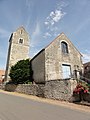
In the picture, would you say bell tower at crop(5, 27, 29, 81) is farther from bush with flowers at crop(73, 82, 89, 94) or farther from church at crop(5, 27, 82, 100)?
bush with flowers at crop(73, 82, 89, 94)

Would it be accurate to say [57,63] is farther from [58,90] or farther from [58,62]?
[58,90]

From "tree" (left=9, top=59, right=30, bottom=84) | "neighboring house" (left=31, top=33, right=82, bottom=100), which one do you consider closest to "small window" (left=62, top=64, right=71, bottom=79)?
"neighboring house" (left=31, top=33, right=82, bottom=100)

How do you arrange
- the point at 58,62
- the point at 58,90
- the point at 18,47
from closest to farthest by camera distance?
1. the point at 58,90
2. the point at 58,62
3. the point at 18,47

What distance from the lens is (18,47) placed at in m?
34.4

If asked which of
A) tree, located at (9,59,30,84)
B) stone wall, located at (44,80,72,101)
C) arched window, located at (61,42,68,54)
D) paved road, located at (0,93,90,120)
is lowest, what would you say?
paved road, located at (0,93,90,120)

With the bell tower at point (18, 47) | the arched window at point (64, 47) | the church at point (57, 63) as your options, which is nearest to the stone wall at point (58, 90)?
the church at point (57, 63)

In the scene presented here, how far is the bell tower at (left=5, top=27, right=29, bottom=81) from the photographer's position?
32.7m

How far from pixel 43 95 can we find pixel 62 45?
30.4ft

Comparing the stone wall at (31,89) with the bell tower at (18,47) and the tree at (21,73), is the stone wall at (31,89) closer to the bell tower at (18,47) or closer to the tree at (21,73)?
the tree at (21,73)

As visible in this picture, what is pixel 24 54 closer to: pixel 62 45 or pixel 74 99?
pixel 62 45

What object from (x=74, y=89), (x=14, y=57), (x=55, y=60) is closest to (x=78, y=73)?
(x=55, y=60)

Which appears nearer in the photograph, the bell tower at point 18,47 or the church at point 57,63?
the church at point 57,63

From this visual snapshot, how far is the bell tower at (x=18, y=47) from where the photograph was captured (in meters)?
32.7

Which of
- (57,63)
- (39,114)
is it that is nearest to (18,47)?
(57,63)
